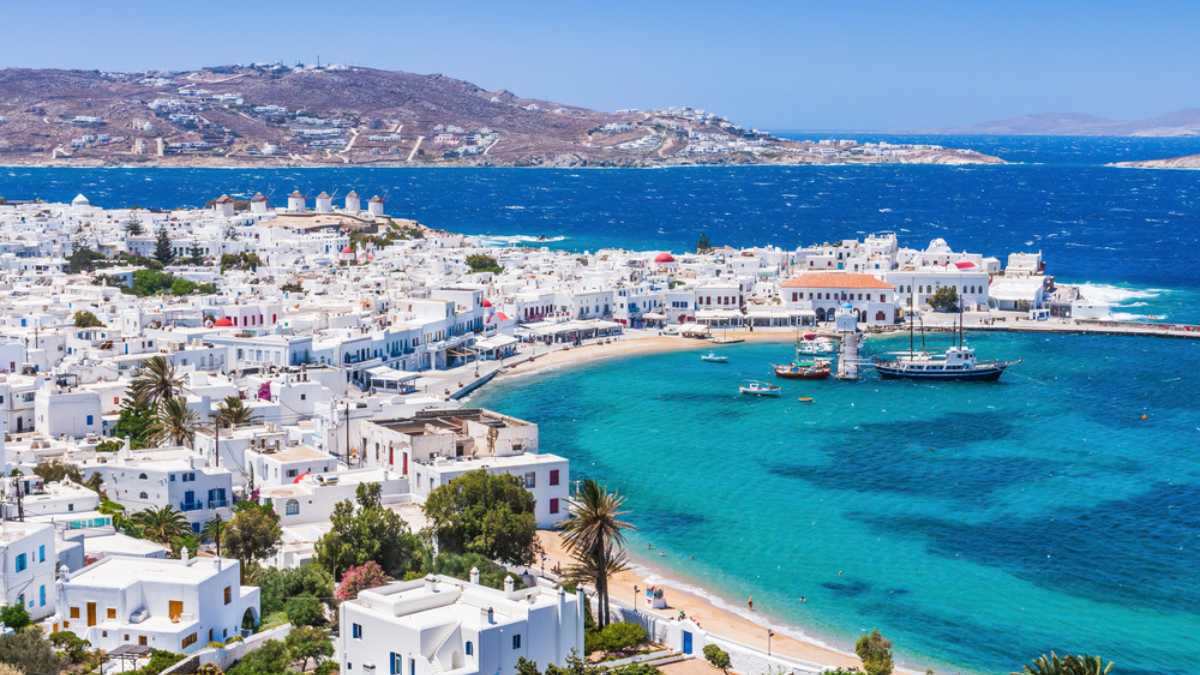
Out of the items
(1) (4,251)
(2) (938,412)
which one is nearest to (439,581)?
(2) (938,412)

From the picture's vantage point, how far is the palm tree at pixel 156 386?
48875 millimetres

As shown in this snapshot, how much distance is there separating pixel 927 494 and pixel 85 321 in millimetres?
37156

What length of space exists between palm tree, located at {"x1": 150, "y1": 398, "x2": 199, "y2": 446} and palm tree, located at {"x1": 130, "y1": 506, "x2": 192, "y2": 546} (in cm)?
679

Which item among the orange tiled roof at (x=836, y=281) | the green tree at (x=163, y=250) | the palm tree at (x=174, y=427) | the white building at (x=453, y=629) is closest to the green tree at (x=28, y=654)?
the white building at (x=453, y=629)

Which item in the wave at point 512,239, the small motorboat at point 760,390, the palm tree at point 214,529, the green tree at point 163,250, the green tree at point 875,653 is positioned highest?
→ the green tree at point 163,250

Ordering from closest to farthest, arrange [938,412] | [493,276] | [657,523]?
[657,523]
[938,412]
[493,276]

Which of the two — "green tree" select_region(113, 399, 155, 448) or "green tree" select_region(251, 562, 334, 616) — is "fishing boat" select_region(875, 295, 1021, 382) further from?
"green tree" select_region(251, 562, 334, 616)

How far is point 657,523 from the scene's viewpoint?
45.5 m

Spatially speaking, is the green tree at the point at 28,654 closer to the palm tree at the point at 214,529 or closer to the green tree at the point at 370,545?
the green tree at the point at 370,545

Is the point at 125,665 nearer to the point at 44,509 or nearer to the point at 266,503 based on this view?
the point at 44,509

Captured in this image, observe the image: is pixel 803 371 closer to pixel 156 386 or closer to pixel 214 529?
pixel 156 386

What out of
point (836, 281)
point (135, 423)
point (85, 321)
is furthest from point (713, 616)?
point (836, 281)

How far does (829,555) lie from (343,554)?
590 inches

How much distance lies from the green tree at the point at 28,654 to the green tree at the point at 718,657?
42.0 ft
